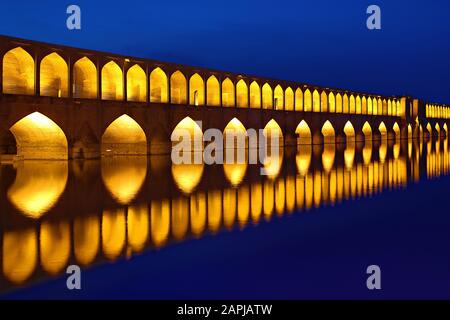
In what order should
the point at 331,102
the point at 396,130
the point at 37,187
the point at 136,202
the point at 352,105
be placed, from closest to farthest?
the point at 136,202 < the point at 37,187 < the point at 331,102 < the point at 352,105 < the point at 396,130

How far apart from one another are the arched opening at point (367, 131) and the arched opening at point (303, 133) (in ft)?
30.3

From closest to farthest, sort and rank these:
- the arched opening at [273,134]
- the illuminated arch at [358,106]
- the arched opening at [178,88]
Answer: the arched opening at [178,88]
the arched opening at [273,134]
the illuminated arch at [358,106]

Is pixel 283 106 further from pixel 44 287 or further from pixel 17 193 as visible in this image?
pixel 44 287

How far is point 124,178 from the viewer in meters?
11.5

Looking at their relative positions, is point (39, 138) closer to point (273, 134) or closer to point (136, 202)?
point (136, 202)

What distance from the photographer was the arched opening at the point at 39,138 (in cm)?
1566

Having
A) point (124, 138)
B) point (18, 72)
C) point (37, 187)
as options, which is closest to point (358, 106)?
point (124, 138)

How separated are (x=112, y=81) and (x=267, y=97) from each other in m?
10.8

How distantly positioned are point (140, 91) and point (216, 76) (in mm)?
4567

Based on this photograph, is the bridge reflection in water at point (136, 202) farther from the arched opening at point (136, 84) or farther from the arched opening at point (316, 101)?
the arched opening at point (316, 101)

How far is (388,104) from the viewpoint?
43281 millimetres

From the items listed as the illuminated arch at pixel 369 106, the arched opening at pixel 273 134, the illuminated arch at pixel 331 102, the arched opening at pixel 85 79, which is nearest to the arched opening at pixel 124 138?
the arched opening at pixel 85 79

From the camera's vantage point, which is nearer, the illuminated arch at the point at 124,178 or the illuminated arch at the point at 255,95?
the illuminated arch at the point at 124,178

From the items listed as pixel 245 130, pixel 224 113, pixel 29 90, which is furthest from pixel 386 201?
pixel 245 130
